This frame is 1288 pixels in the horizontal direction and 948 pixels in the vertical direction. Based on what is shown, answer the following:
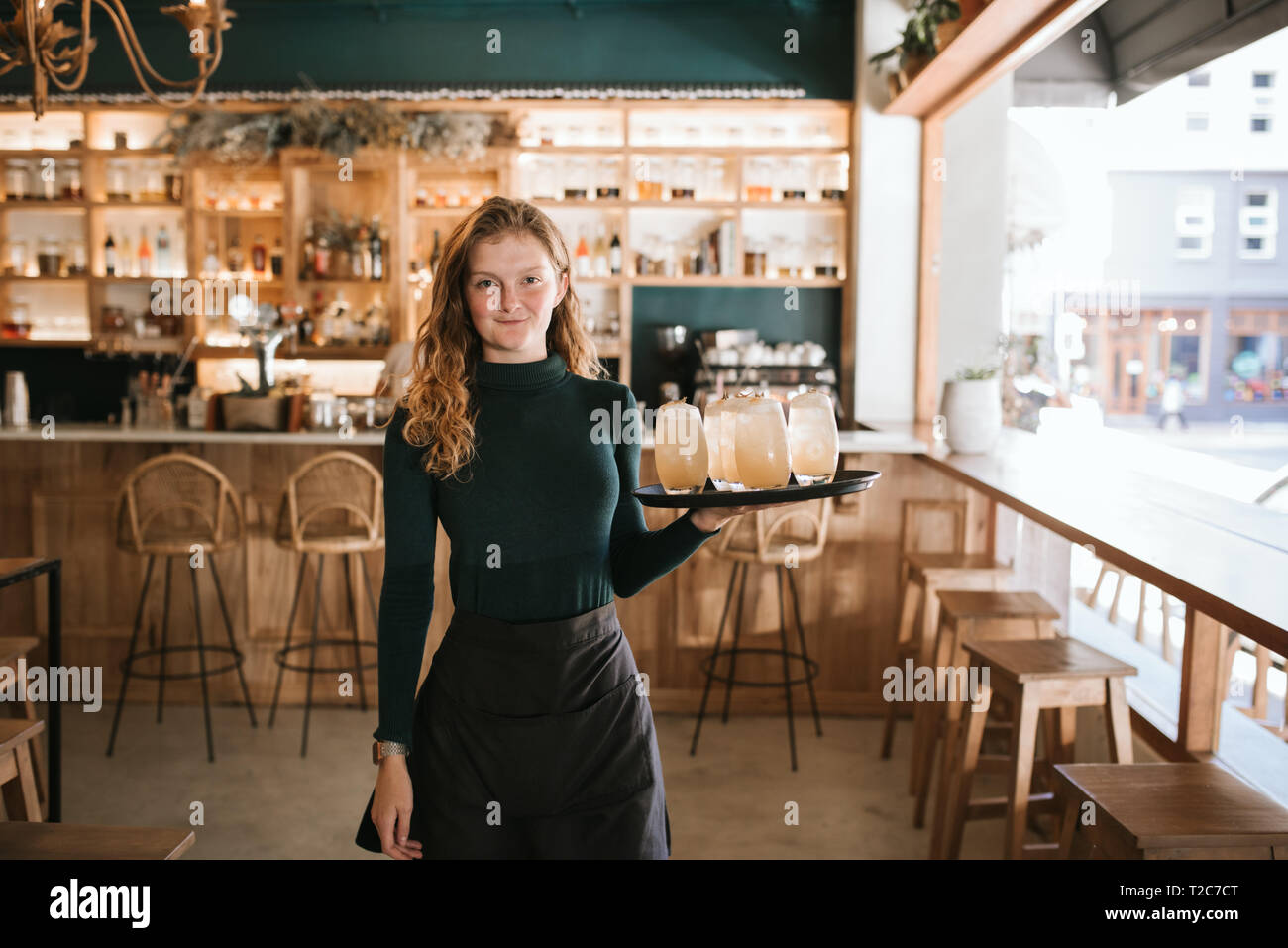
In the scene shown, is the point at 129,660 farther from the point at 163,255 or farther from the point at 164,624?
the point at 163,255

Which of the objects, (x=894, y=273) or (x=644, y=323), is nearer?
(x=894, y=273)

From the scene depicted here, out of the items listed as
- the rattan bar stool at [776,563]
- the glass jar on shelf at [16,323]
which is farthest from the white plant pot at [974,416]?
the glass jar on shelf at [16,323]

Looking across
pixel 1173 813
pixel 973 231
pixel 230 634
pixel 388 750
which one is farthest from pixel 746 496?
pixel 973 231

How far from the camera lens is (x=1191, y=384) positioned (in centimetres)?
654

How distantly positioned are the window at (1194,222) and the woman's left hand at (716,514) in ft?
19.5

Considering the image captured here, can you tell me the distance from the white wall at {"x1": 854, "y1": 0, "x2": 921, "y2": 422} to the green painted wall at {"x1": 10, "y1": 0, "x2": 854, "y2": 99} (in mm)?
458

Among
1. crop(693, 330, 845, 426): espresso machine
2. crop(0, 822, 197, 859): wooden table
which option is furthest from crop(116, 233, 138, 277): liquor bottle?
crop(0, 822, 197, 859): wooden table

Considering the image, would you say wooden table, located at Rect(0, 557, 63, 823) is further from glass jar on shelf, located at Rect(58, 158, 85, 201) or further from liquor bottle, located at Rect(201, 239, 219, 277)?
glass jar on shelf, located at Rect(58, 158, 85, 201)

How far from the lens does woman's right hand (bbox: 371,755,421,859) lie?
1436 millimetres

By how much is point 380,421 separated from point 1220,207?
5.32m

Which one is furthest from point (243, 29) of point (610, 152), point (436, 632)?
point (436, 632)

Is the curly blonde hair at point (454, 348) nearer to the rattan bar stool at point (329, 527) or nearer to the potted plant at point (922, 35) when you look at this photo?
the rattan bar stool at point (329, 527)
